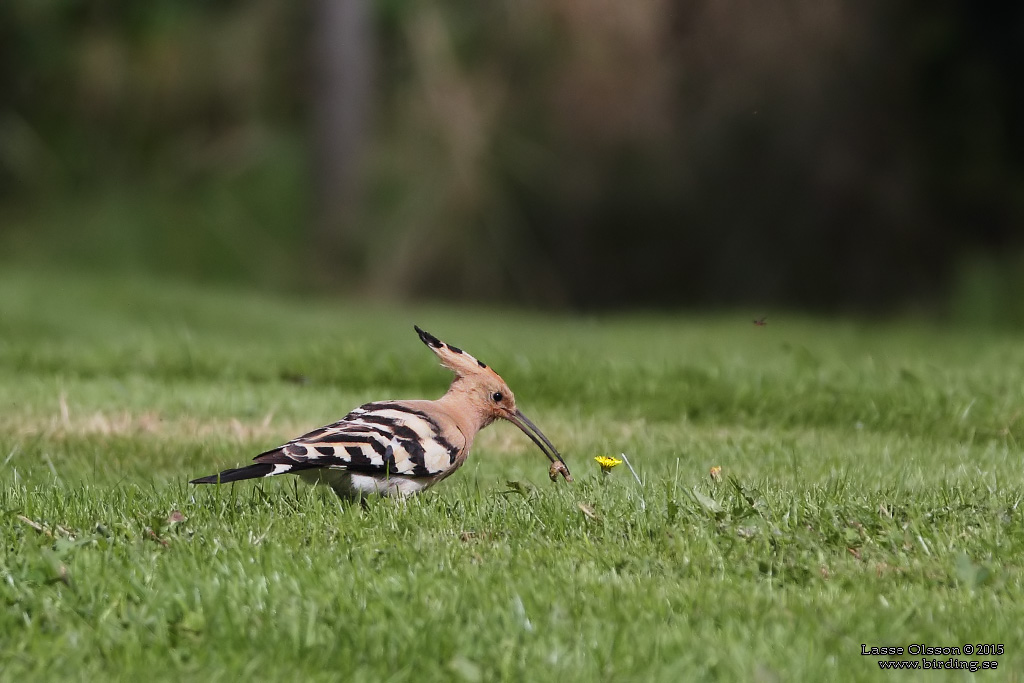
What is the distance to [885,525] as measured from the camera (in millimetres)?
4387

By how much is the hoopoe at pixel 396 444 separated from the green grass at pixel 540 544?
0.39ft

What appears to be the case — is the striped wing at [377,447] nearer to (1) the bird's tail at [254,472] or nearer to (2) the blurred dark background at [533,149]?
(1) the bird's tail at [254,472]

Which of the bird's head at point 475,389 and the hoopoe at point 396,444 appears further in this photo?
the bird's head at point 475,389

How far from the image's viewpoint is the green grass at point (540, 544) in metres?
3.47

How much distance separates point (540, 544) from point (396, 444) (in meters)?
0.74

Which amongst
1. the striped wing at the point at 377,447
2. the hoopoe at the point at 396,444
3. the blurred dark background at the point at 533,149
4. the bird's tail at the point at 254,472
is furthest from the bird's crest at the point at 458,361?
the blurred dark background at the point at 533,149

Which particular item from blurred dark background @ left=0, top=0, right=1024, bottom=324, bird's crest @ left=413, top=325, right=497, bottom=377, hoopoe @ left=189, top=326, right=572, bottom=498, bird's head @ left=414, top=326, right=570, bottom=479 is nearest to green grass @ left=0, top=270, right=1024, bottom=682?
hoopoe @ left=189, top=326, right=572, bottom=498

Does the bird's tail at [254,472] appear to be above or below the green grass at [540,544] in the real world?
above

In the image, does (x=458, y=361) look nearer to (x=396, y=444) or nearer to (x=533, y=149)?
(x=396, y=444)

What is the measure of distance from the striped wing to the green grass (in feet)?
0.45

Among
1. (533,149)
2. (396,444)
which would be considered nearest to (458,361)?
(396,444)

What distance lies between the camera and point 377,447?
4691 mm

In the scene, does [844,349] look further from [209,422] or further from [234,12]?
[234,12]

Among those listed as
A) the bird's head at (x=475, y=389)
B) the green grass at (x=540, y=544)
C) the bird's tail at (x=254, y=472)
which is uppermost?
the bird's head at (x=475, y=389)
